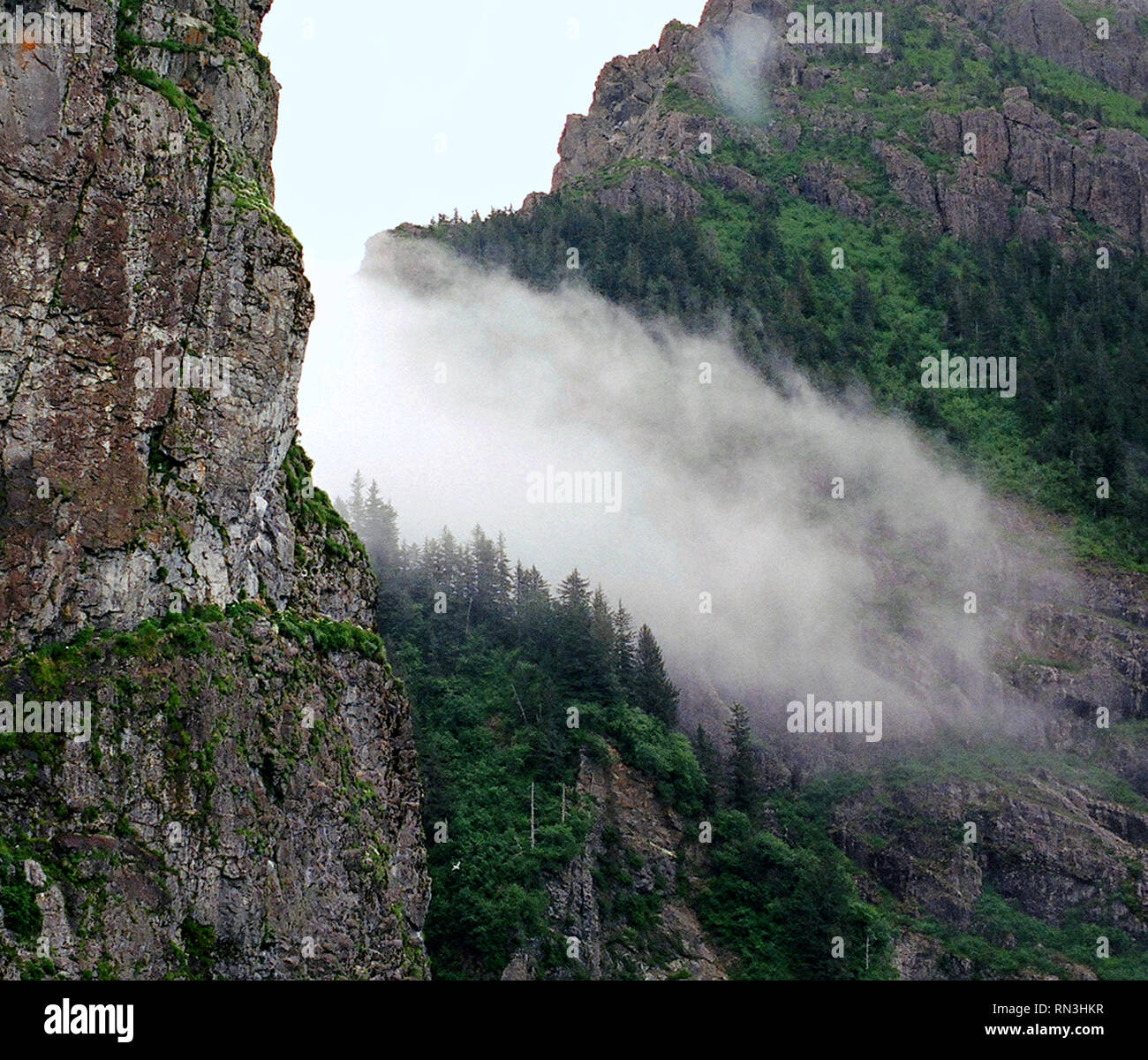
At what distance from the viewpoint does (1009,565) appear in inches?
5182

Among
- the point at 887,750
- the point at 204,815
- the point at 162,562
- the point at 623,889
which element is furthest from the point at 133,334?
the point at 887,750

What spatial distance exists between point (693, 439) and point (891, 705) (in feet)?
129

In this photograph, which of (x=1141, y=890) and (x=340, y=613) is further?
(x=1141, y=890)

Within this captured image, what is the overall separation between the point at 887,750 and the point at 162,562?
A: 79.2m

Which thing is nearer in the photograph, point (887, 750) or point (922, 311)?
point (887, 750)

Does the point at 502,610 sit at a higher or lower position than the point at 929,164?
lower

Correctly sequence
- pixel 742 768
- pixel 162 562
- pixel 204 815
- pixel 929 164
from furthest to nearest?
pixel 929 164, pixel 742 768, pixel 162 562, pixel 204 815

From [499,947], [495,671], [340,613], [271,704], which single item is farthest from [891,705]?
[271,704]

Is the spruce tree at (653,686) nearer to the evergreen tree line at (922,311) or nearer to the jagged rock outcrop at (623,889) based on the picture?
the jagged rock outcrop at (623,889)

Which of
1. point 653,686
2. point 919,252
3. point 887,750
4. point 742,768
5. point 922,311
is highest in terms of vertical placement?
→ point 919,252

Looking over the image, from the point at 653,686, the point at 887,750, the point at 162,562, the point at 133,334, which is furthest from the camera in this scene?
the point at 887,750

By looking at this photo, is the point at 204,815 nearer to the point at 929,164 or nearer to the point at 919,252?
the point at 919,252

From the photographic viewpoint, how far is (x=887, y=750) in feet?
376
